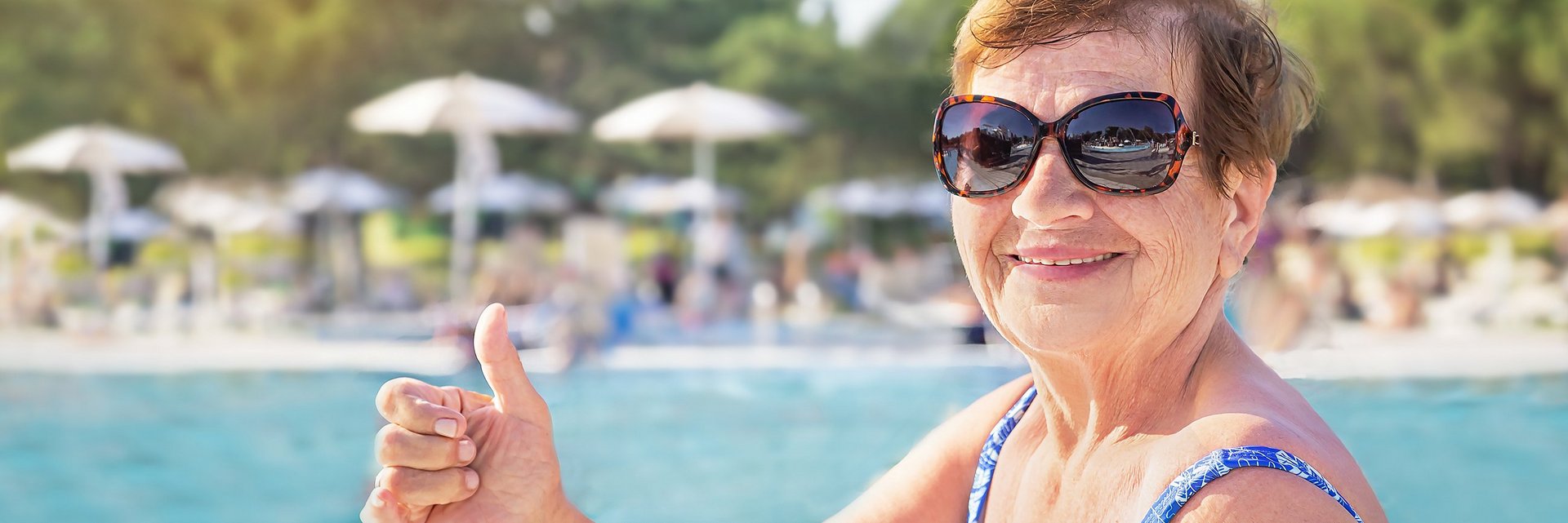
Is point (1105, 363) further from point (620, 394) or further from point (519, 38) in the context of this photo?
point (519, 38)

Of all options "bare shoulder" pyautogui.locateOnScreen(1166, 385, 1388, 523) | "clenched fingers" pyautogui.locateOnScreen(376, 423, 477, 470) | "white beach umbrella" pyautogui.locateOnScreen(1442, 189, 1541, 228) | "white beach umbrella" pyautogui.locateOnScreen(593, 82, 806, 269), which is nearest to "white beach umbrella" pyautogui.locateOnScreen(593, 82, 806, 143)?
Result: "white beach umbrella" pyautogui.locateOnScreen(593, 82, 806, 269)

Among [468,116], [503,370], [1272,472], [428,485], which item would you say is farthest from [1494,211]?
[428,485]

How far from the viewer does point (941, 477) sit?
1.81 meters

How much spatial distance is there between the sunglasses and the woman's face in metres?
0.01

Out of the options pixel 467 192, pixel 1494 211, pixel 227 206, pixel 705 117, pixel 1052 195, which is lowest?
pixel 1494 211

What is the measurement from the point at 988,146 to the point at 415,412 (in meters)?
0.70

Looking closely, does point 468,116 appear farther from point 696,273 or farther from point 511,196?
point 511,196

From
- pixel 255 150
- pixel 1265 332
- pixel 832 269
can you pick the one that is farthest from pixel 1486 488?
pixel 255 150

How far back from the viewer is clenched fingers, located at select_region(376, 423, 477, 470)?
4.59 ft

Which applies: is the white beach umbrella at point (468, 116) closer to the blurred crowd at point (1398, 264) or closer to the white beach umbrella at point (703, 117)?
the white beach umbrella at point (703, 117)

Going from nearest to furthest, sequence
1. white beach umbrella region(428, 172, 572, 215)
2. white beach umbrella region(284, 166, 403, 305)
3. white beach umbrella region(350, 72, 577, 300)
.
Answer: white beach umbrella region(350, 72, 577, 300), white beach umbrella region(284, 166, 403, 305), white beach umbrella region(428, 172, 572, 215)

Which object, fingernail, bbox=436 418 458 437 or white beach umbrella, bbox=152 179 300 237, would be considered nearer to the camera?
fingernail, bbox=436 418 458 437

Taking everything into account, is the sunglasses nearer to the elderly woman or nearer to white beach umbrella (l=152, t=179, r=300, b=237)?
the elderly woman

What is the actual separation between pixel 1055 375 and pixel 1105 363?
9 centimetres
